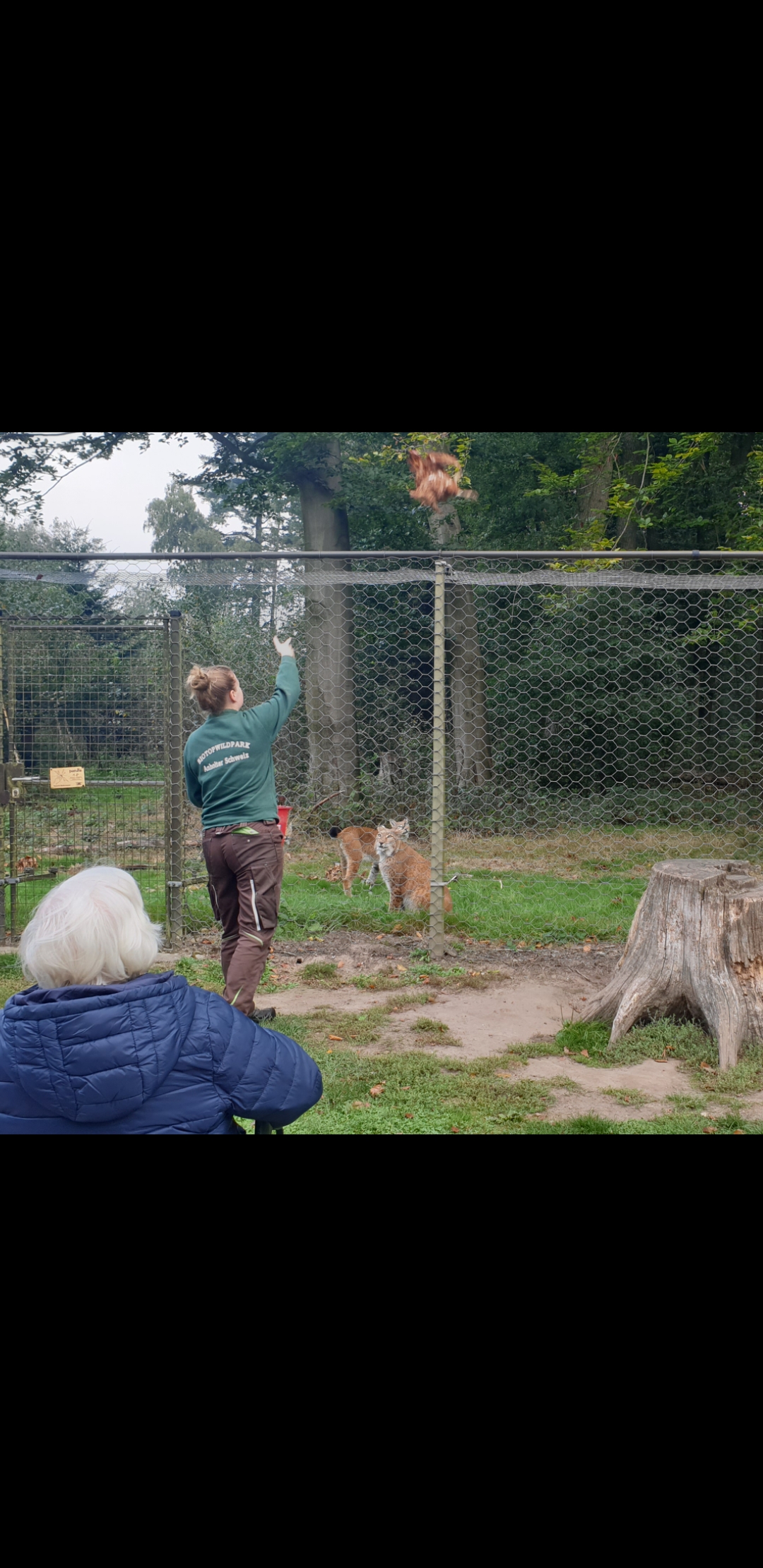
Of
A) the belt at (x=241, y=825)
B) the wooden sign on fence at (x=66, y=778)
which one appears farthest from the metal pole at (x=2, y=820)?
the belt at (x=241, y=825)

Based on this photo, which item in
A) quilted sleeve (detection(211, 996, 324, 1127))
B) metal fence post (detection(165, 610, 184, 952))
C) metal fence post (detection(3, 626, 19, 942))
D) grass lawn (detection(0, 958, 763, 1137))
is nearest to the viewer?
quilted sleeve (detection(211, 996, 324, 1127))

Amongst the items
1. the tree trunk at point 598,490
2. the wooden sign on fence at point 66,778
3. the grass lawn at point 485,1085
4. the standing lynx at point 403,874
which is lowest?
the grass lawn at point 485,1085

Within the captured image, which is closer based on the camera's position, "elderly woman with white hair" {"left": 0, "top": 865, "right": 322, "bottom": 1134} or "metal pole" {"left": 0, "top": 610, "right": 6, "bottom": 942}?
"elderly woman with white hair" {"left": 0, "top": 865, "right": 322, "bottom": 1134}

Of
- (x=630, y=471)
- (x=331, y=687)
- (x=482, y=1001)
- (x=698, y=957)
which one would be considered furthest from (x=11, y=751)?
(x=630, y=471)

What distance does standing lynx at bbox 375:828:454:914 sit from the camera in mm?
6855

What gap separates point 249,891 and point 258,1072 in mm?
2459

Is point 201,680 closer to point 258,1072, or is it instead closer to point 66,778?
point 66,778

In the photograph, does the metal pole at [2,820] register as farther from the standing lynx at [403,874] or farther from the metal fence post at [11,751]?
the standing lynx at [403,874]

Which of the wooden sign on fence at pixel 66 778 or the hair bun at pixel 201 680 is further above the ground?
the hair bun at pixel 201 680

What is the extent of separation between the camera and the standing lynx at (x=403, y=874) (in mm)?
6855

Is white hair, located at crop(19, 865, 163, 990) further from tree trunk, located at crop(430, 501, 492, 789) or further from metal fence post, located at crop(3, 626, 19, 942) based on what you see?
tree trunk, located at crop(430, 501, 492, 789)

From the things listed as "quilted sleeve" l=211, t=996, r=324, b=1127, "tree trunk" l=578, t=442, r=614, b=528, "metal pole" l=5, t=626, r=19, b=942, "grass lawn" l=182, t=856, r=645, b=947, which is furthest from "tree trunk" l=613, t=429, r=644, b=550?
"quilted sleeve" l=211, t=996, r=324, b=1127

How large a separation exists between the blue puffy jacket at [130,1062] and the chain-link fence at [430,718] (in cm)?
388

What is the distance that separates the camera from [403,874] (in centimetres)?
689
